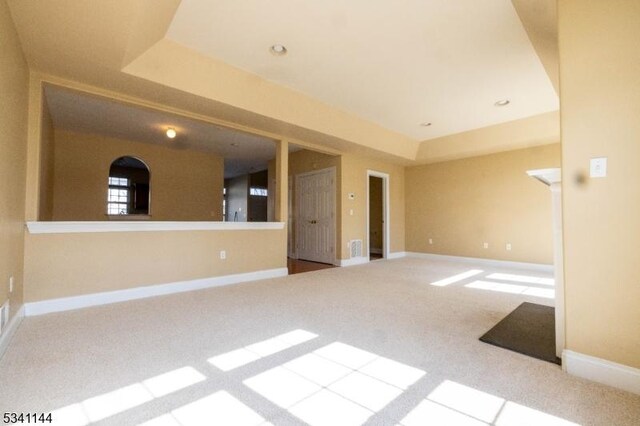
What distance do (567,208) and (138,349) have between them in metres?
3.02

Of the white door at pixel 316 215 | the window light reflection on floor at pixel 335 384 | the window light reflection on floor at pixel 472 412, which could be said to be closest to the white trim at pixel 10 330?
the window light reflection on floor at pixel 335 384

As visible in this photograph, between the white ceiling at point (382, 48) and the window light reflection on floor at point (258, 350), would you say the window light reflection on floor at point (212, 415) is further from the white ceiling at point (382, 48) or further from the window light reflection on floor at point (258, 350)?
the white ceiling at point (382, 48)

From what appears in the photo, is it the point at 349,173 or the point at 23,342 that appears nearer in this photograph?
the point at 23,342

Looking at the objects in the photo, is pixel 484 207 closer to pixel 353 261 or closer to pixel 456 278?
pixel 456 278

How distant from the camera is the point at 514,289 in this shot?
13.1ft

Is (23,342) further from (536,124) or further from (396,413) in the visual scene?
(536,124)

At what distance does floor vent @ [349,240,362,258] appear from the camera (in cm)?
621

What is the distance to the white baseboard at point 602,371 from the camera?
5.27 feet

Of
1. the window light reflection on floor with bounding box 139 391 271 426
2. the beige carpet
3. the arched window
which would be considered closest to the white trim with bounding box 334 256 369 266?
the beige carpet

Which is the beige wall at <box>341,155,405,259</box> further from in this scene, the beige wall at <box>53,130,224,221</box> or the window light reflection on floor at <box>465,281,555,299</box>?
the beige wall at <box>53,130,224,221</box>

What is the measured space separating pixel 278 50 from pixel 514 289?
4.25 m

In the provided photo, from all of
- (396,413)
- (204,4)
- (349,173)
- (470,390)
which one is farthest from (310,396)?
(349,173)

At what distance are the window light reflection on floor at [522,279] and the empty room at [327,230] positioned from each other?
75 mm

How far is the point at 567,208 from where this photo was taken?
1.81 meters
